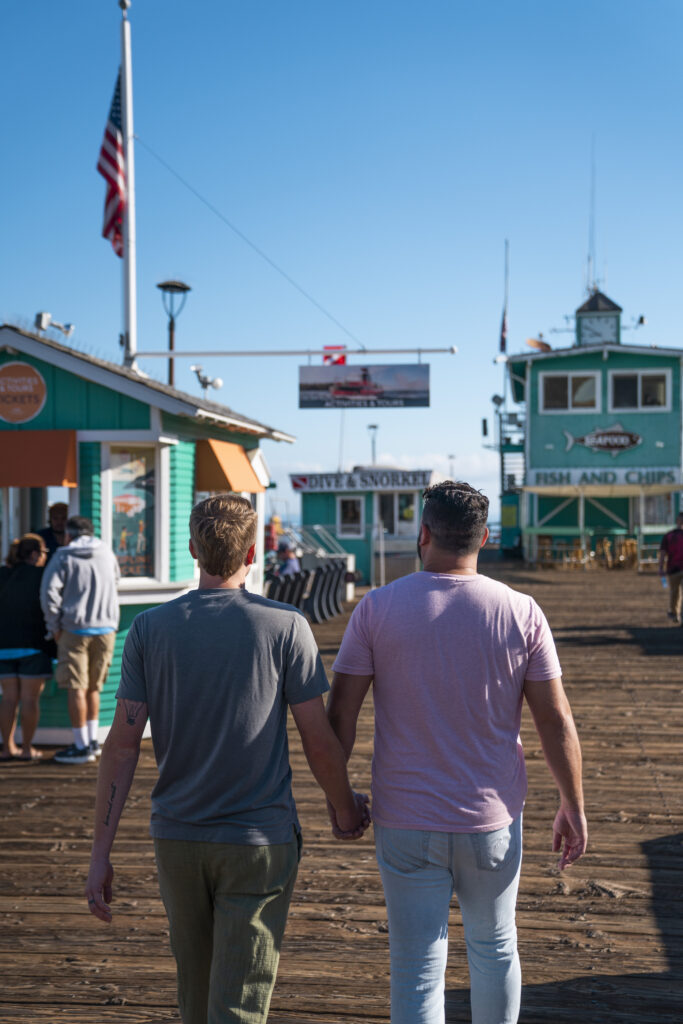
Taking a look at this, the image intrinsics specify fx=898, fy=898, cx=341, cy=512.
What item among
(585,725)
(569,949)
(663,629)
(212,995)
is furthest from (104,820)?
(663,629)

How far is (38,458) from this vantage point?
7961 mm

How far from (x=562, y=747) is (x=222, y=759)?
39.7 inches

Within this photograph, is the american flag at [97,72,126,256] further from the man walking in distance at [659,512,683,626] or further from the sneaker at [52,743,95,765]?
the man walking in distance at [659,512,683,626]

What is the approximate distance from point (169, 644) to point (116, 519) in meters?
6.01

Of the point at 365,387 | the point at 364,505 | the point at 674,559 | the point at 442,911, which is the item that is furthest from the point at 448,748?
the point at 364,505

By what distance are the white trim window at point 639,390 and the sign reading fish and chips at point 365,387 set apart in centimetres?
1104

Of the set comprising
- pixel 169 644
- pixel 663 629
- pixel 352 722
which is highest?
pixel 169 644

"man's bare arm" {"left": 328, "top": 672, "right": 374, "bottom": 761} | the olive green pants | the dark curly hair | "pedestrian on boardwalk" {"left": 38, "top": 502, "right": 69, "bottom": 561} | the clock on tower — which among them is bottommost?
the olive green pants

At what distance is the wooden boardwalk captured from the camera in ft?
11.7

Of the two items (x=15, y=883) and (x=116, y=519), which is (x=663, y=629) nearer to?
(x=116, y=519)

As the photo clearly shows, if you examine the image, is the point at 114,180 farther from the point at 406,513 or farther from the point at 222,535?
the point at 406,513

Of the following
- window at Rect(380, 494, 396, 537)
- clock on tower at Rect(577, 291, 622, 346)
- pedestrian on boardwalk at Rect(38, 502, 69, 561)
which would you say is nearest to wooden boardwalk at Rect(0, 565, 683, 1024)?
pedestrian on boardwalk at Rect(38, 502, 69, 561)

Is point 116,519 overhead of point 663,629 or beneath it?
overhead

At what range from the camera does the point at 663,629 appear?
15.1 metres
